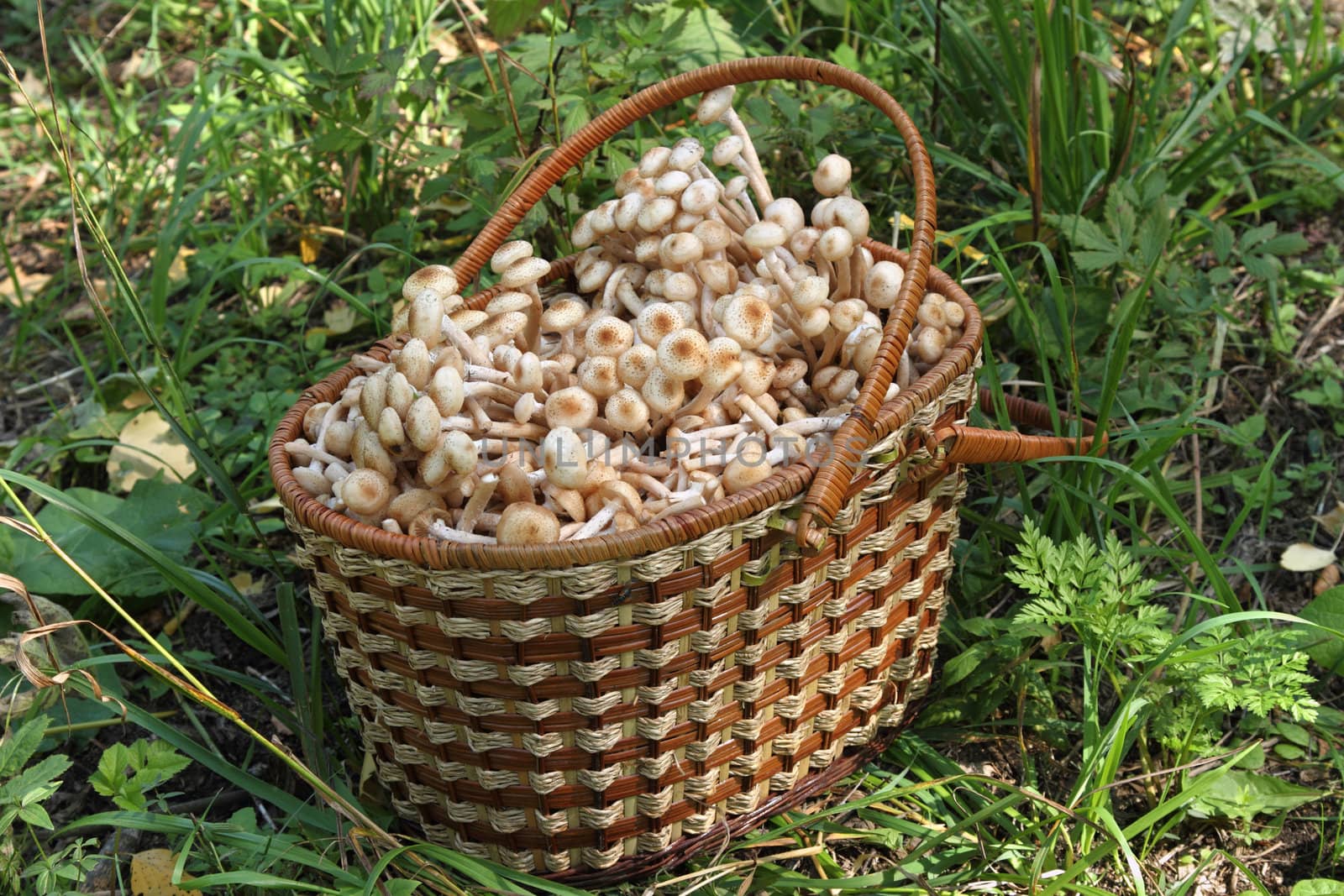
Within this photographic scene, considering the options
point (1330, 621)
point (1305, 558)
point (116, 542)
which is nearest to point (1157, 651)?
point (1330, 621)

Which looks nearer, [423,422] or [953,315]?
[423,422]

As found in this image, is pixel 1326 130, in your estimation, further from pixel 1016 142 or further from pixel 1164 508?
pixel 1164 508

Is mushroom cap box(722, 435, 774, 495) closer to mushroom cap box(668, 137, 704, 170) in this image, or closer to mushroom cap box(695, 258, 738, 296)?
mushroom cap box(695, 258, 738, 296)

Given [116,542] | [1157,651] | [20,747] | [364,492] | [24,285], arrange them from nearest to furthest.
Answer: [364,492], [20,747], [1157,651], [116,542], [24,285]

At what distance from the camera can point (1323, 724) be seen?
5.71ft

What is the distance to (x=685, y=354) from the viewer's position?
142 cm

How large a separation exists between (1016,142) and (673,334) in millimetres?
1315

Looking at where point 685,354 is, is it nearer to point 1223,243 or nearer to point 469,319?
point 469,319

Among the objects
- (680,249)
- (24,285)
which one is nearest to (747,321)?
(680,249)

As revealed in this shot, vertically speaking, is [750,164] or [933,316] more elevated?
[750,164]

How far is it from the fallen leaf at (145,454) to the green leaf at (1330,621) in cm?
209

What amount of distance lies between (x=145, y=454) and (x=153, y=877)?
0.99 metres

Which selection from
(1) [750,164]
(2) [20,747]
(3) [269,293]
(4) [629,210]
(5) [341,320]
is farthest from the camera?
(3) [269,293]

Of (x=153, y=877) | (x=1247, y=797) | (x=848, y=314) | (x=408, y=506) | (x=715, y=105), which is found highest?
(x=715, y=105)
